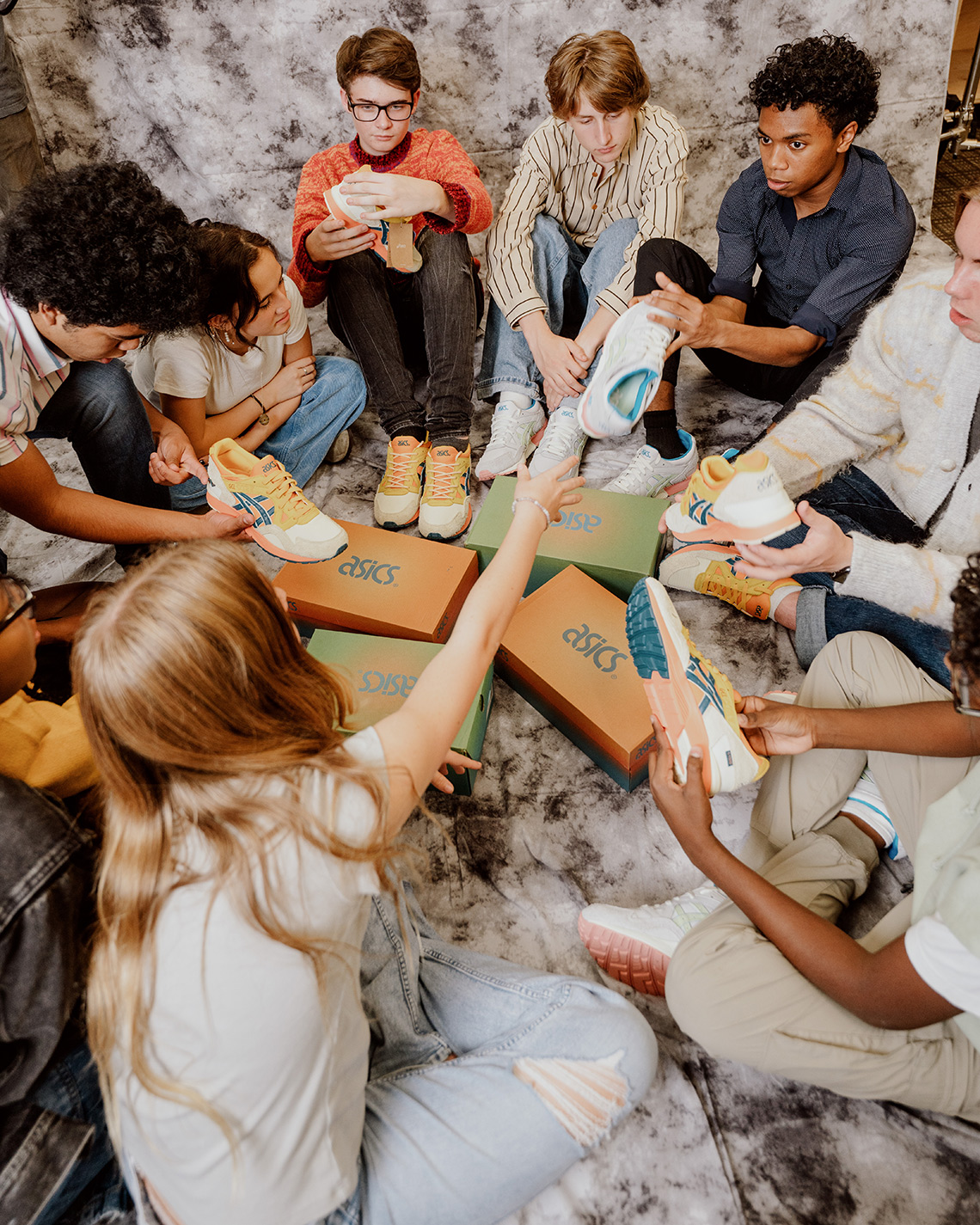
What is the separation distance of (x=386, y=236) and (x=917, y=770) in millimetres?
1530

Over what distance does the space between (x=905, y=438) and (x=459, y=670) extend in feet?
3.24

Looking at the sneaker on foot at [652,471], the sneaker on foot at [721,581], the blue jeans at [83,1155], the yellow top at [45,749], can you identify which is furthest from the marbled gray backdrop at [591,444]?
the yellow top at [45,749]

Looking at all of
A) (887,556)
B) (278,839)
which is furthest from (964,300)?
(278,839)

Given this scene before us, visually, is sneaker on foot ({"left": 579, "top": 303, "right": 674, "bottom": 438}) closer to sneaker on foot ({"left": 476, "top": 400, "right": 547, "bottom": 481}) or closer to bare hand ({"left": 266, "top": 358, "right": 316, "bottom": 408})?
sneaker on foot ({"left": 476, "top": 400, "right": 547, "bottom": 481})

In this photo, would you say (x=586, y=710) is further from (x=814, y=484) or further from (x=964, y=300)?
(x=964, y=300)

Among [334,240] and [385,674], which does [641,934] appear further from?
[334,240]

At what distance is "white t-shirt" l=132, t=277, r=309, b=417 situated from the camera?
65.7 inches

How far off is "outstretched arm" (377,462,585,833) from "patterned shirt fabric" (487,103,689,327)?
0.98m

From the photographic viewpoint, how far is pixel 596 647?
139cm

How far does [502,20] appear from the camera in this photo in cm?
222

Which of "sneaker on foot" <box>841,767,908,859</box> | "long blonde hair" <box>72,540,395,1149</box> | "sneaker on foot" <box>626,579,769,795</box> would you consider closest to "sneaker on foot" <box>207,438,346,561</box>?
"sneaker on foot" <box>626,579,769,795</box>

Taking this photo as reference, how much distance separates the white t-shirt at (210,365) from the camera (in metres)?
1.67

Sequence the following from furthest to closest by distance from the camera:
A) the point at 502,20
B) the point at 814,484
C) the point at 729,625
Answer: the point at 502,20 → the point at 729,625 → the point at 814,484

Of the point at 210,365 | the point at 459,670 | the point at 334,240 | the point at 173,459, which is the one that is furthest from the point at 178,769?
the point at 334,240
